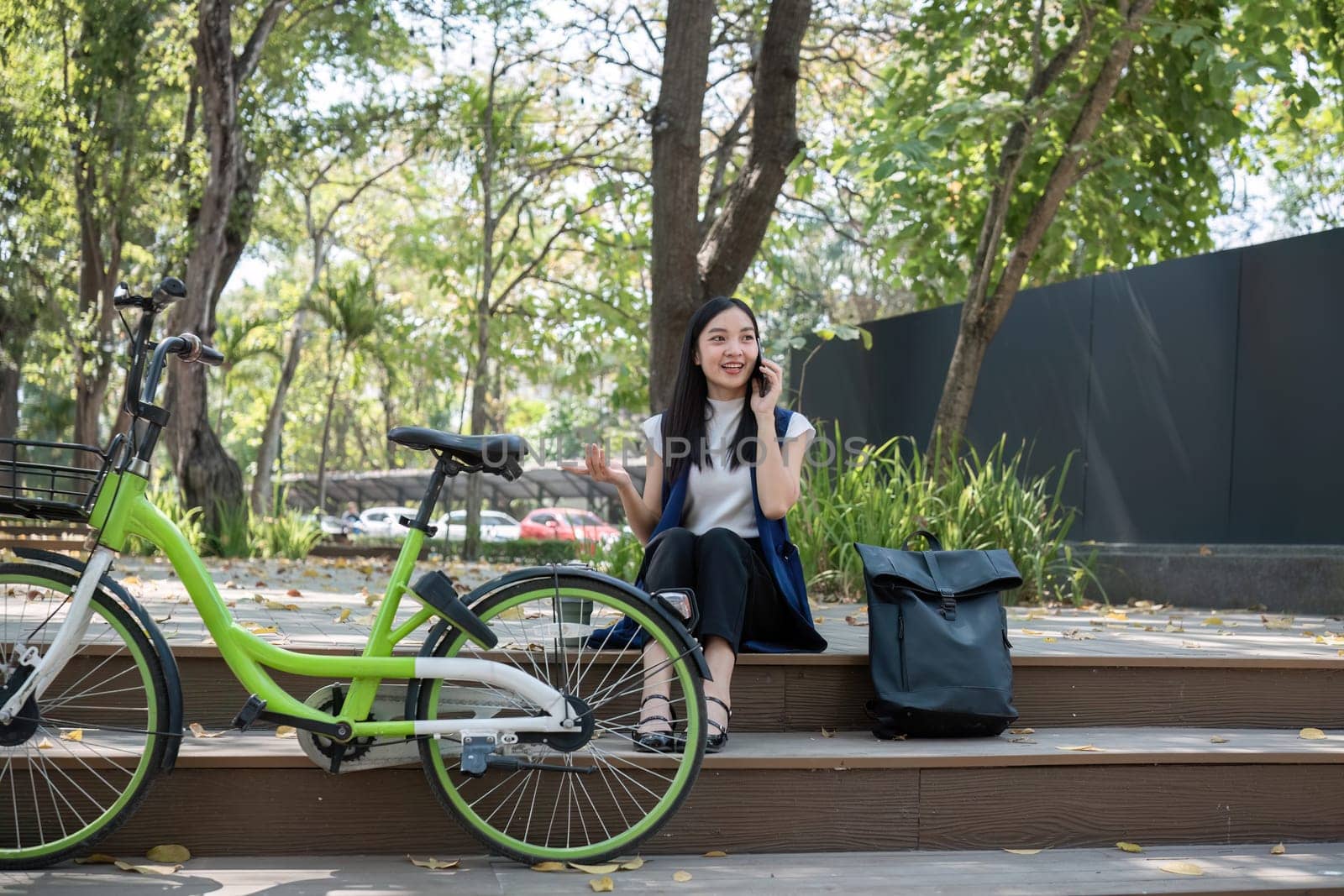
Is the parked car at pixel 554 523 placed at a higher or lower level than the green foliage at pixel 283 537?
lower

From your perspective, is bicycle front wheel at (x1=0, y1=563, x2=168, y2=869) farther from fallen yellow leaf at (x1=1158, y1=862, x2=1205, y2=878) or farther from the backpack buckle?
fallen yellow leaf at (x1=1158, y1=862, x2=1205, y2=878)

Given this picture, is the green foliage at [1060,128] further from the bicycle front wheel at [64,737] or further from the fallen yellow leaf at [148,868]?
the fallen yellow leaf at [148,868]

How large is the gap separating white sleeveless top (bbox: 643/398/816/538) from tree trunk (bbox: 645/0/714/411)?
9.70 feet

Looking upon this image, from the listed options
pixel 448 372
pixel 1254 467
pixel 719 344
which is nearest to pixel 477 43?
pixel 448 372

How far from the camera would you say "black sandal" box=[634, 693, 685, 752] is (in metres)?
2.91

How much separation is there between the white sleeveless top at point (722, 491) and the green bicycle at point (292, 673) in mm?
652

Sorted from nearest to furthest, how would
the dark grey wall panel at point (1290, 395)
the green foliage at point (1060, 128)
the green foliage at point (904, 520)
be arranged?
1. the green foliage at point (904, 520)
2. the green foliage at point (1060, 128)
3. the dark grey wall panel at point (1290, 395)

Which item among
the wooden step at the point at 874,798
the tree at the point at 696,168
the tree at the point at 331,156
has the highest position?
the tree at the point at 331,156

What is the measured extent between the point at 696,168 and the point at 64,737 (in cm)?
461

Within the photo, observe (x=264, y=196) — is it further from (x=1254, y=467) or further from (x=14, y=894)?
(x=14, y=894)

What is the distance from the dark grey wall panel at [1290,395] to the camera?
679cm

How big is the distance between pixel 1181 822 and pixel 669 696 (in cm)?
141

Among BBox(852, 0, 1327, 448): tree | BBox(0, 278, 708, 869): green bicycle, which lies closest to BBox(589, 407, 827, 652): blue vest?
BBox(0, 278, 708, 869): green bicycle

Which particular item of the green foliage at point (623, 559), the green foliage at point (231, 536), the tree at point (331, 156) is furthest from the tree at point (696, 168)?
the tree at point (331, 156)
